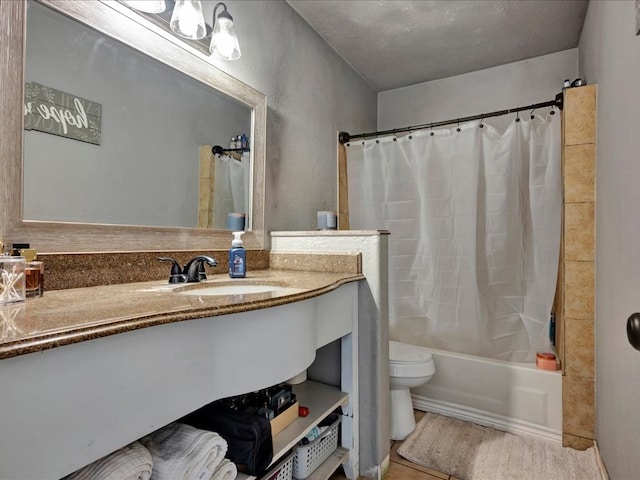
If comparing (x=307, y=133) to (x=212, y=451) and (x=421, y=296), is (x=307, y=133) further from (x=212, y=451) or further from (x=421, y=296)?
(x=212, y=451)

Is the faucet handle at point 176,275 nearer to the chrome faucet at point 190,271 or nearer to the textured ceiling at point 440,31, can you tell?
the chrome faucet at point 190,271

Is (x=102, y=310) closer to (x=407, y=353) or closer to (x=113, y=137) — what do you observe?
(x=113, y=137)

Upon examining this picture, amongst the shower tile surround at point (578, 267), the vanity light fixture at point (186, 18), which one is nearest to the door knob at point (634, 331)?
the shower tile surround at point (578, 267)

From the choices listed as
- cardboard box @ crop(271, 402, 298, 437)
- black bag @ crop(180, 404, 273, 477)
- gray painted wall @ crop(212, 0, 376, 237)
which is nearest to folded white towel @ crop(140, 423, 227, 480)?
black bag @ crop(180, 404, 273, 477)

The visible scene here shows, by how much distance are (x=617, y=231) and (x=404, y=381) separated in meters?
1.16

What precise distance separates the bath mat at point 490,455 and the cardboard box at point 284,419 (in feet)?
2.57

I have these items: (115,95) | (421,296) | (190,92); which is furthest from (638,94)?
(115,95)

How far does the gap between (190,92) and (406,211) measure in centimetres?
142

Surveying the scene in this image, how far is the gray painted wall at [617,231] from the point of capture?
1114mm

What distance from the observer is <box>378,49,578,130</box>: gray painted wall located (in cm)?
241

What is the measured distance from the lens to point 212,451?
87cm

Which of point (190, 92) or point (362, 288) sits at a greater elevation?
point (190, 92)

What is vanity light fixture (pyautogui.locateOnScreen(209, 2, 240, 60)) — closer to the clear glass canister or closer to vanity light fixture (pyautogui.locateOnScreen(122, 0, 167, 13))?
vanity light fixture (pyautogui.locateOnScreen(122, 0, 167, 13))

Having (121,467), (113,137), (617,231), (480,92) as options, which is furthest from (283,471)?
(480,92)
